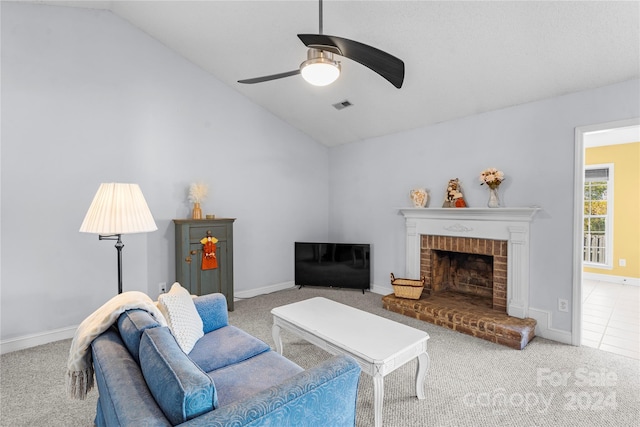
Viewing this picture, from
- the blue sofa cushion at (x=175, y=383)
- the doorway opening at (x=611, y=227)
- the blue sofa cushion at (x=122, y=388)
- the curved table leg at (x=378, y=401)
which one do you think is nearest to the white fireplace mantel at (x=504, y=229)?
the doorway opening at (x=611, y=227)

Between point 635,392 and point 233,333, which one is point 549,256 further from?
point 233,333

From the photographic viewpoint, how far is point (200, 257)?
3771 millimetres

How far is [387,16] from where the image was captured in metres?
2.63

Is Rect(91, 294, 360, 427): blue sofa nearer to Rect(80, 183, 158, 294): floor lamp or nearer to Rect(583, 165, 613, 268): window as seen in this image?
Rect(80, 183, 158, 294): floor lamp

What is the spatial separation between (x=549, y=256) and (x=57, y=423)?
4.22 m

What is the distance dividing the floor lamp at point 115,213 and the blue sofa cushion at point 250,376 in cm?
108

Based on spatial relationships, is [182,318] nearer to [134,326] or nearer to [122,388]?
[134,326]

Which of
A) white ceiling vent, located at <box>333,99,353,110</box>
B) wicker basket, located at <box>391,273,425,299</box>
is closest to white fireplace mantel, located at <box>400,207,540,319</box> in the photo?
wicker basket, located at <box>391,273,425,299</box>

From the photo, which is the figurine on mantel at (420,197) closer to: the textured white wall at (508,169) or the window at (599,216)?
the textured white wall at (508,169)

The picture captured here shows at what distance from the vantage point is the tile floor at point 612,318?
3029 millimetres

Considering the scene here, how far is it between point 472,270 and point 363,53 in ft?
11.1

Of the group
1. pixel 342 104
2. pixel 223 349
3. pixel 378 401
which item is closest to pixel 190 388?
pixel 223 349

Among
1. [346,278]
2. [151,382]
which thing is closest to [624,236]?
[346,278]

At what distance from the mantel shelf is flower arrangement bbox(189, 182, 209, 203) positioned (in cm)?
261
